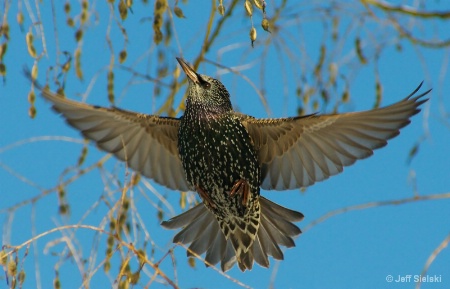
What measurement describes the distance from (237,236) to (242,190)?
352 mm

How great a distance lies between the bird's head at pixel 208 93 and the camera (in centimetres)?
452

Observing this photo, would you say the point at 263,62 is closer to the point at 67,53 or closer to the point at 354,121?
the point at 354,121

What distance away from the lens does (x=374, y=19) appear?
4.31 meters

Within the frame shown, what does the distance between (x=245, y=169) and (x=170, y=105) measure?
0.59 metres

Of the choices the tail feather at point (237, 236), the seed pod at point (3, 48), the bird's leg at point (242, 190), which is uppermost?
the seed pod at point (3, 48)

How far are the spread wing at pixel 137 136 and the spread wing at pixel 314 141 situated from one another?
552 mm

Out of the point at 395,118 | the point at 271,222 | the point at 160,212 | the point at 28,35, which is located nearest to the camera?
the point at 28,35

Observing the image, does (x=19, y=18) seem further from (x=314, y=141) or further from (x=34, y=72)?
(x=314, y=141)

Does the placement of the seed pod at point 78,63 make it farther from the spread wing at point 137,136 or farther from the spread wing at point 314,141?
the spread wing at point 314,141

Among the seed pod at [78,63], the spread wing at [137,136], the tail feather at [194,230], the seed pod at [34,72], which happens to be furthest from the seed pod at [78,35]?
the tail feather at [194,230]

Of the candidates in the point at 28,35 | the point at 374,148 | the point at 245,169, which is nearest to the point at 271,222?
the point at 245,169

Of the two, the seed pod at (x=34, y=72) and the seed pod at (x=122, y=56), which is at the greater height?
the seed pod at (x=122, y=56)

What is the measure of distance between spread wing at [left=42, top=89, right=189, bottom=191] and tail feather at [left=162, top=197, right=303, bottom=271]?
25 centimetres

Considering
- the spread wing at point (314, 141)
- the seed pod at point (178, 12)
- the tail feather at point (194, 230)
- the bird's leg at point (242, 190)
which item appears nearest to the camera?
the seed pod at point (178, 12)
